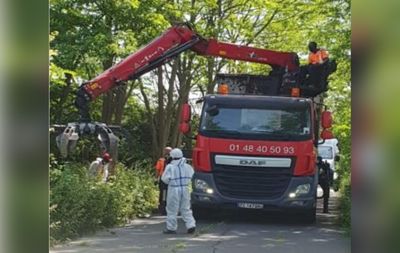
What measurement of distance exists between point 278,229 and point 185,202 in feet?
6.45

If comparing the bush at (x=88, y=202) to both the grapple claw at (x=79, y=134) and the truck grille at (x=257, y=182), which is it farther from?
the truck grille at (x=257, y=182)

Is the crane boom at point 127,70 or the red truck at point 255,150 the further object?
the crane boom at point 127,70

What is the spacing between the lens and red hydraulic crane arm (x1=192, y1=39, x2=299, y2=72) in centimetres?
1341

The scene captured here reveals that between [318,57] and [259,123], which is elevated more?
[318,57]

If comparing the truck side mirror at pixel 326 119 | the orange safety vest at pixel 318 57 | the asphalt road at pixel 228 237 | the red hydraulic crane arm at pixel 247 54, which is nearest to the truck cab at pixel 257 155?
the truck side mirror at pixel 326 119

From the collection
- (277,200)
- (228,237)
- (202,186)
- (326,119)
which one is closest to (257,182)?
(277,200)

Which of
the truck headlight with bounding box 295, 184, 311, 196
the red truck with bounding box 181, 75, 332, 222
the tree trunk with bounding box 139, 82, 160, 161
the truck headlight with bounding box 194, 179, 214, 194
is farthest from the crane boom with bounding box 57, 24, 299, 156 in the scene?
the tree trunk with bounding box 139, 82, 160, 161

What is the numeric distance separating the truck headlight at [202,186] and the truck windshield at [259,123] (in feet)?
2.96

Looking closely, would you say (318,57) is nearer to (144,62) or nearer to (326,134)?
(326,134)

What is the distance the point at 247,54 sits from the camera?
542 inches

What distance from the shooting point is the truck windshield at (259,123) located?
11.3 meters

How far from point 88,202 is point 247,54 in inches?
212

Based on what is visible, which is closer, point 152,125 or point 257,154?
point 257,154

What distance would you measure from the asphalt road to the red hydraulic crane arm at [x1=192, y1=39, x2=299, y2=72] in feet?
11.1
